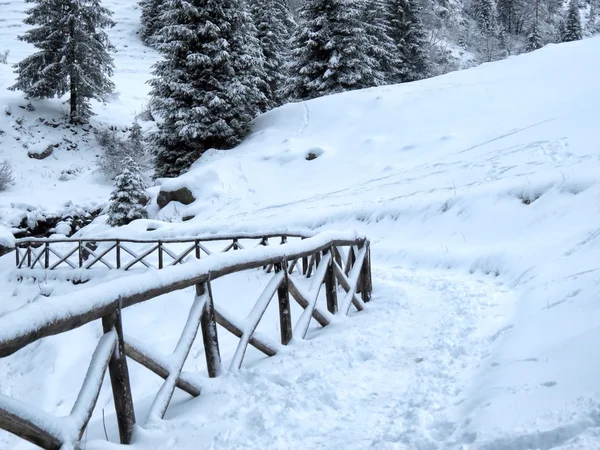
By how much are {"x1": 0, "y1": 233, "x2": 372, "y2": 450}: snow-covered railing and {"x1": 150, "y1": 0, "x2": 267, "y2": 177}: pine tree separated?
627 inches

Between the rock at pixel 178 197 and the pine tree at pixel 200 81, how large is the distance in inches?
120

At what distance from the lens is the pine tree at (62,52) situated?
82.0ft

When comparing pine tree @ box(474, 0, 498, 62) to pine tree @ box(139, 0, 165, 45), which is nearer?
pine tree @ box(139, 0, 165, 45)

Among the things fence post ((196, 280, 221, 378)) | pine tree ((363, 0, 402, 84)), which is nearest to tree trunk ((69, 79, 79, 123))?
pine tree ((363, 0, 402, 84))

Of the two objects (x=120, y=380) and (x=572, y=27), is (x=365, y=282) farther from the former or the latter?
(x=572, y=27)

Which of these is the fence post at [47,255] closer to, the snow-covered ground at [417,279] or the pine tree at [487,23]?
the snow-covered ground at [417,279]

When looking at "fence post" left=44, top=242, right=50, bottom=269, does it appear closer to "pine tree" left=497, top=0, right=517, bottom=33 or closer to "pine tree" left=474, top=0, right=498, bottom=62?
"pine tree" left=474, top=0, right=498, bottom=62

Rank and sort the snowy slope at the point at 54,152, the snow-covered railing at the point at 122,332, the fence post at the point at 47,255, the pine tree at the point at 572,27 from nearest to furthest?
the snow-covered railing at the point at 122,332, the fence post at the point at 47,255, the snowy slope at the point at 54,152, the pine tree at the point at 572,27

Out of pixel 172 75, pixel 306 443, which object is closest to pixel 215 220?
pixel 172 75

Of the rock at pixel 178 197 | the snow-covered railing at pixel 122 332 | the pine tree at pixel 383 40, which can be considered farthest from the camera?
the pine tree at pixel 383 40

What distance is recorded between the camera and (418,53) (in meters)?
30.4

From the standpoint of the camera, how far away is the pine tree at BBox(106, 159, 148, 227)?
17016 mm

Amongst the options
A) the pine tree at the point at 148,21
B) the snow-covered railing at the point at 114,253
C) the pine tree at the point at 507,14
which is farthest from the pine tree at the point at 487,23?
the snow-covered railing at the point at 114,253

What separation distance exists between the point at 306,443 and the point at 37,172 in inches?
991
